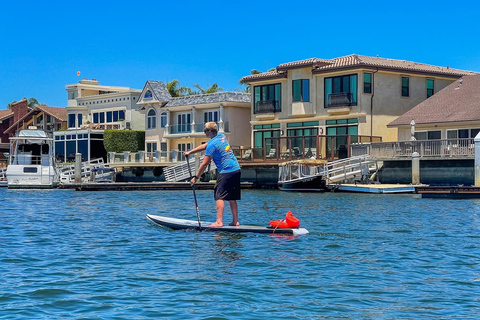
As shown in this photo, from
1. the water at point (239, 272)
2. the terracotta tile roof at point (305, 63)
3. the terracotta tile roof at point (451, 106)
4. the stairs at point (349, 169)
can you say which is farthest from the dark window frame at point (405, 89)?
the water at point (239, 272)

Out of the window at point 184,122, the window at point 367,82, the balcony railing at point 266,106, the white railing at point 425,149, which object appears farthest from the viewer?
the window at point 184,122

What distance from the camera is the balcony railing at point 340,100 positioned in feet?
172

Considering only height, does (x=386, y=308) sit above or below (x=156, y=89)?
below

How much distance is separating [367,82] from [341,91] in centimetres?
206

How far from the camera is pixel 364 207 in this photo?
28.4 m

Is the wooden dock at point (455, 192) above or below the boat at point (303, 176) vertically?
below

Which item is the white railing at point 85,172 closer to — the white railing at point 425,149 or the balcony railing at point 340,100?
the balcony railing at point 340,100

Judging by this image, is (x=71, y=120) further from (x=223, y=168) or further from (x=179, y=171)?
(x=223, y=168)

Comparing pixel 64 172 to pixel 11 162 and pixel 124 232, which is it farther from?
pixel 124 232

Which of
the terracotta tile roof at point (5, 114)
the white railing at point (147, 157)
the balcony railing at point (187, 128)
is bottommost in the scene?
the white railing at point (147, 157)

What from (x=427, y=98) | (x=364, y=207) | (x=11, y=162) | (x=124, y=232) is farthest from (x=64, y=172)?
(x=124, y=232)

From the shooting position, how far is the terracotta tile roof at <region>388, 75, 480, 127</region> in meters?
45.9

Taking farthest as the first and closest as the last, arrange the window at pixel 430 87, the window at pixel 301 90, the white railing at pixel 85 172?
the window at pixel 430 87 < the window at pixel 301 90 < the white railing at pixel 85 172

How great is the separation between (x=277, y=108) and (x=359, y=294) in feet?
157
